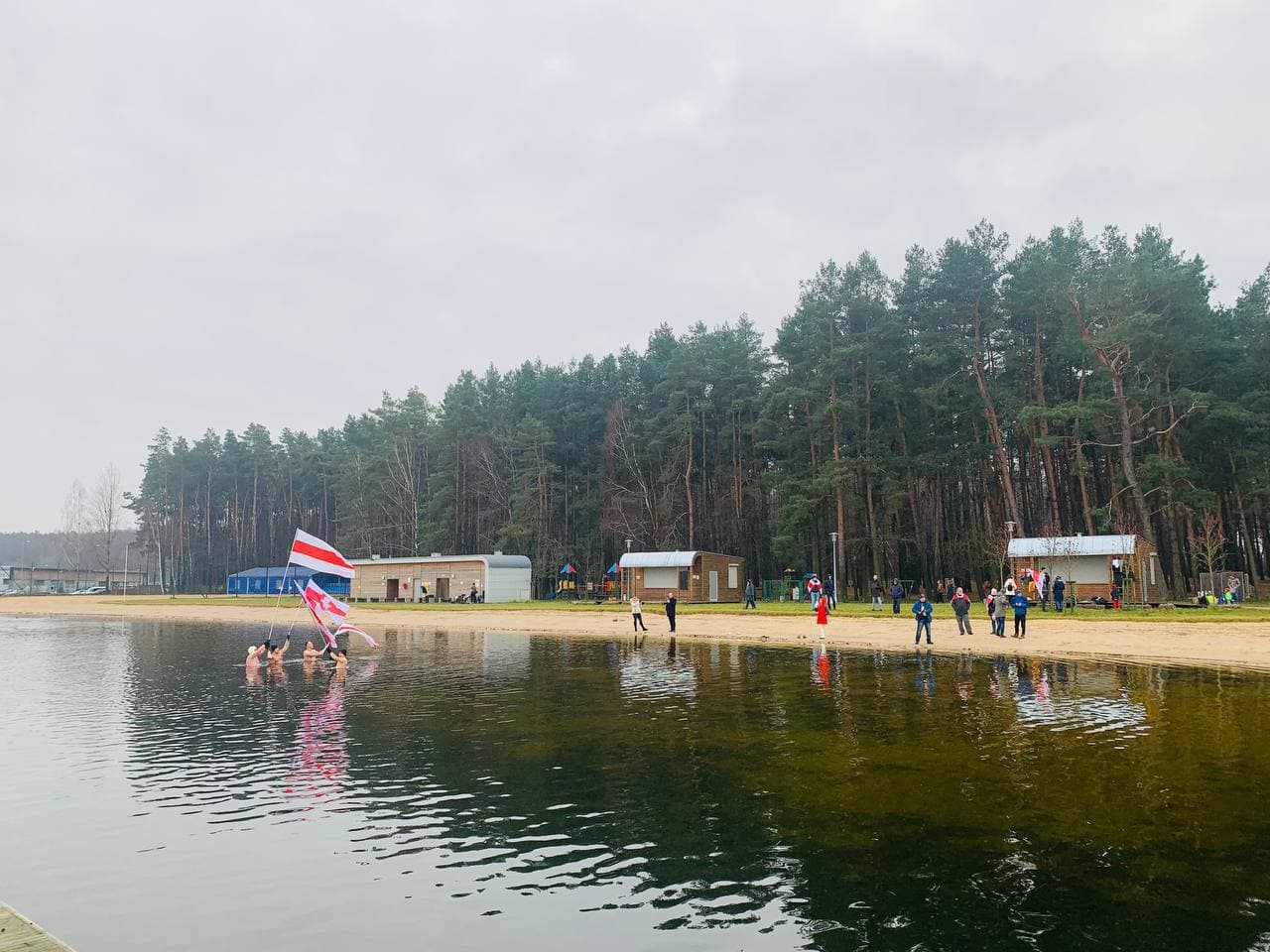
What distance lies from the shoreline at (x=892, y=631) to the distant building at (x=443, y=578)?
6.36m

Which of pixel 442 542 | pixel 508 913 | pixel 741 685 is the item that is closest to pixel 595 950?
pixel 508 913

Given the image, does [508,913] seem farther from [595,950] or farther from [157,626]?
[157,626]

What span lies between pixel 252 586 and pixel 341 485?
15661 millimetres

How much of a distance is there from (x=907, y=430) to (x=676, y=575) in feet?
69.8

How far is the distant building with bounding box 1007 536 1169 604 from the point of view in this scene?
43844 millimetres

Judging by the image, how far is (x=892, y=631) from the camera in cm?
3575

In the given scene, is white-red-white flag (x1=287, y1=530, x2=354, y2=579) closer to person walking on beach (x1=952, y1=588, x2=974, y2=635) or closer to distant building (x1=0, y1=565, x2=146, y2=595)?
person walking on beach (x1=952, y1=588, x2=974, y2=635)

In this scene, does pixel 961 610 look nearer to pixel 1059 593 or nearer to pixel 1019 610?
pixel 1019 610

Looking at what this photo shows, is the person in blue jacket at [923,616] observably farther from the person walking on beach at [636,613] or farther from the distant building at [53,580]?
the distant building at [53,580]

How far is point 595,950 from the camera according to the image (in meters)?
6.51

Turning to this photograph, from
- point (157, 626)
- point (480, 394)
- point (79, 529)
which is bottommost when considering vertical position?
point (157, 626)

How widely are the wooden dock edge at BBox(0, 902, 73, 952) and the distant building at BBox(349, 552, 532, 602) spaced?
192 ft

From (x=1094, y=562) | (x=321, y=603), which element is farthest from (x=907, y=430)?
(x=321, y=603)

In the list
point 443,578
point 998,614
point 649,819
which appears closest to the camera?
point 649,819
